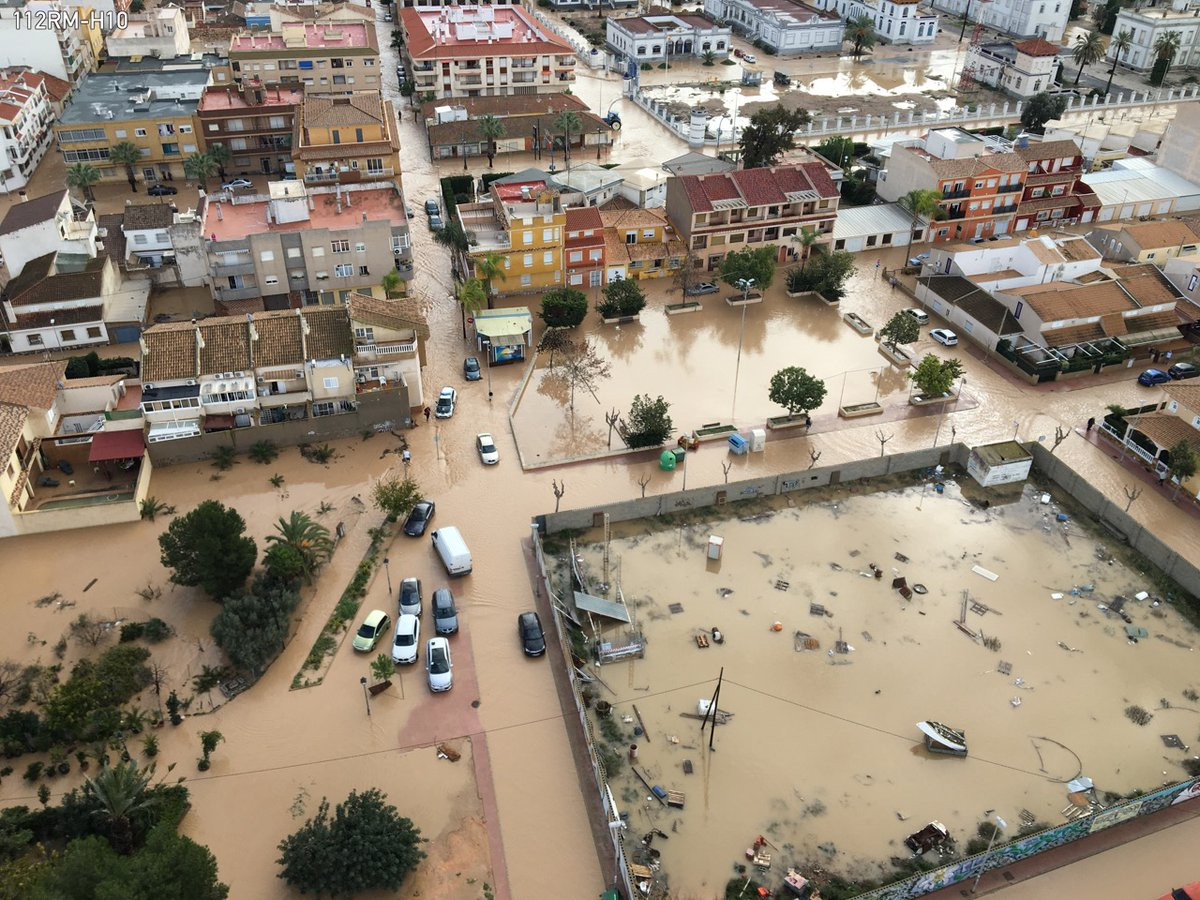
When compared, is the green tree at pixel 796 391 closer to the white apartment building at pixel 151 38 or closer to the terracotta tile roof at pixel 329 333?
the terracotta tile roof at pixel 329 333

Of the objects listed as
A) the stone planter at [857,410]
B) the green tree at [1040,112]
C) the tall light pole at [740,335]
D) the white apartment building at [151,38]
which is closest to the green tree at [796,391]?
the stone planter at [857,410]

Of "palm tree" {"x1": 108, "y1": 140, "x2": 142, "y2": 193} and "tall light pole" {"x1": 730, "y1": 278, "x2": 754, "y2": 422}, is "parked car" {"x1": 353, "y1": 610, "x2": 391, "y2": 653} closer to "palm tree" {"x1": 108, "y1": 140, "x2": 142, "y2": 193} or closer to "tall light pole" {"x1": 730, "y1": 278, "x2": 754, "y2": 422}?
"tall light pole" {"x1": 730, "y1": 278, "x2": 754, "y2": 422}

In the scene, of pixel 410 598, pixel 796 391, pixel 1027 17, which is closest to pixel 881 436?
pixel 796 391

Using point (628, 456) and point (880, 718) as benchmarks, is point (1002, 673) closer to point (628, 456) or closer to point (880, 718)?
point (880, 718)

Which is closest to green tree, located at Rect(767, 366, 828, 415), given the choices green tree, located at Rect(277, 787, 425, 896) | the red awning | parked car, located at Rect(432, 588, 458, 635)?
parked car, located at Rect(432, 588, 458, 635)

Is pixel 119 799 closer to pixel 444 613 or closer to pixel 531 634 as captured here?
pixel 444 613

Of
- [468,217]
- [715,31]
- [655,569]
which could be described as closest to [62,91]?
[468,217]

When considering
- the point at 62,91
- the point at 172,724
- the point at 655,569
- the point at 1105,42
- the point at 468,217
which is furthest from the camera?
the point at 1105,42
